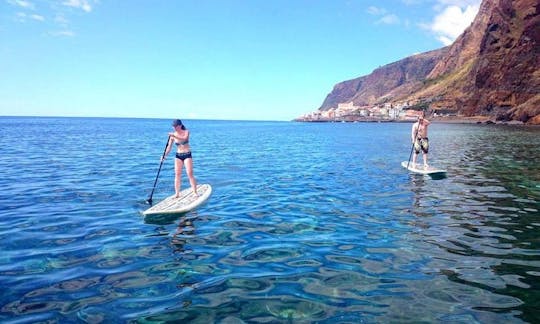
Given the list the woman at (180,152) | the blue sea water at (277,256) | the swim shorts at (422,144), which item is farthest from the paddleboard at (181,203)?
the swim shorts at (422,144)

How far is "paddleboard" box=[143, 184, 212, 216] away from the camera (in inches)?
531

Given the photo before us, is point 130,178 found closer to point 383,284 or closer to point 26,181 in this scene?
point 26,181

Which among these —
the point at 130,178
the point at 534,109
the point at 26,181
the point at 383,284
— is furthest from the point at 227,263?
the point at 534,109

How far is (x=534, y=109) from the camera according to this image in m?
100

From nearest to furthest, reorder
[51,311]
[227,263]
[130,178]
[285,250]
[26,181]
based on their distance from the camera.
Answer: [51,311] → [227,263] → [285,250] → [26,181] → [130,178]

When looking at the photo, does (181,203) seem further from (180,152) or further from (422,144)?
(422,144)

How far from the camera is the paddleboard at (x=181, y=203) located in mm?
13492

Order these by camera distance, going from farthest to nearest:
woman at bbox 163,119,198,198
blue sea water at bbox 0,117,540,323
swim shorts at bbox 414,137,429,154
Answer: swim shorts at bbox 414,137,429,154, woman at bbox 163,119,198,198, blue sea water at bbox 0,117,540,323

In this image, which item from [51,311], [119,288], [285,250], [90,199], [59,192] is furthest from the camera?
[59,192]

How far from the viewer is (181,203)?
14.6m

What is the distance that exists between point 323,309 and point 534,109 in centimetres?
11737

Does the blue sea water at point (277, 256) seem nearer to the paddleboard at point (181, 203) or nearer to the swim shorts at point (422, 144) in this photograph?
the paddleboard at point (181, 203)

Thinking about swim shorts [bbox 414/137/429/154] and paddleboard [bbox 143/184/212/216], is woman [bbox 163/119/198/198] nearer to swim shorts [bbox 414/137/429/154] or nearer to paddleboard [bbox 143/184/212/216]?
paddleboard [bbox 143/184/212/216]

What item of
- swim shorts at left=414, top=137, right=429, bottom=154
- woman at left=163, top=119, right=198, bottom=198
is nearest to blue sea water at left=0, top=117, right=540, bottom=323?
woman at left=163, top=119, right=198, bottom=198
